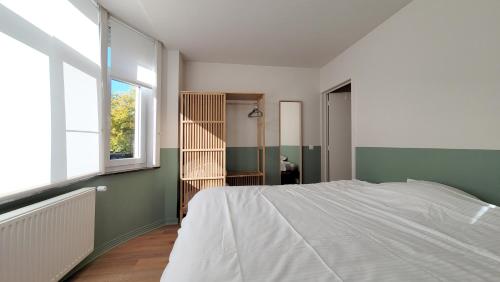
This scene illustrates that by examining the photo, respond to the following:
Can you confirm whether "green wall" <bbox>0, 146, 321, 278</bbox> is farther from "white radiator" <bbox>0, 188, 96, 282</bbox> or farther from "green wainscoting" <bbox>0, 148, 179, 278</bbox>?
"white radiator" <bbox>0, 188, 96, 282</bbox>

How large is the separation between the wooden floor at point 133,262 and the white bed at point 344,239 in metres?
0.99

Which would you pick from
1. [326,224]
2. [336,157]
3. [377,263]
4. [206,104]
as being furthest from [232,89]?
[377,263]

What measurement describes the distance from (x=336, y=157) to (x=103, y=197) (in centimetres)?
336

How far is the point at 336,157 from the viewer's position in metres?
3.55

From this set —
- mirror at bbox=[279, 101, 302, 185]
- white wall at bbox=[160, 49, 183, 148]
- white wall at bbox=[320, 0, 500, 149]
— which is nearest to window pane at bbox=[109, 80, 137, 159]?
white wall at bbox=[160, 49, 183, 148]

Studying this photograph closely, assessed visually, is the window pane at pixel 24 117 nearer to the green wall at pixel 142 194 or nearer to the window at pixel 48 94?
the window at pixel 48 94

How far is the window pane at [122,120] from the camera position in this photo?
2.29 meters

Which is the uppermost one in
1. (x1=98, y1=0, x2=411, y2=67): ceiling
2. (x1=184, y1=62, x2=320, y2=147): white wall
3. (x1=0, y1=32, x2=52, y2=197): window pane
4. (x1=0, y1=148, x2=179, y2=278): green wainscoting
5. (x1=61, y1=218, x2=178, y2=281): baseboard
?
(x1=98, y1=0, x2=411, y2=67): ceiling

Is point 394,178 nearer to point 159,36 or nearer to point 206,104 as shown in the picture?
point 206,104

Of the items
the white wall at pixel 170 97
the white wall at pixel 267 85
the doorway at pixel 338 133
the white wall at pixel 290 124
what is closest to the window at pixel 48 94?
the white wall at pixel 170 97

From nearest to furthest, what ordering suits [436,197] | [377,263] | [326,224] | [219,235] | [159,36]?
[377,263]
[219,235]
[326,224]
[436,197]
[159,36]

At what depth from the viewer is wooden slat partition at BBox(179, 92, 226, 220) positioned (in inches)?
115

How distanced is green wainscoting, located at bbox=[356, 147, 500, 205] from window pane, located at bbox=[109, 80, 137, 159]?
2.94 metres

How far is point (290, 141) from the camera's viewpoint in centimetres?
357
